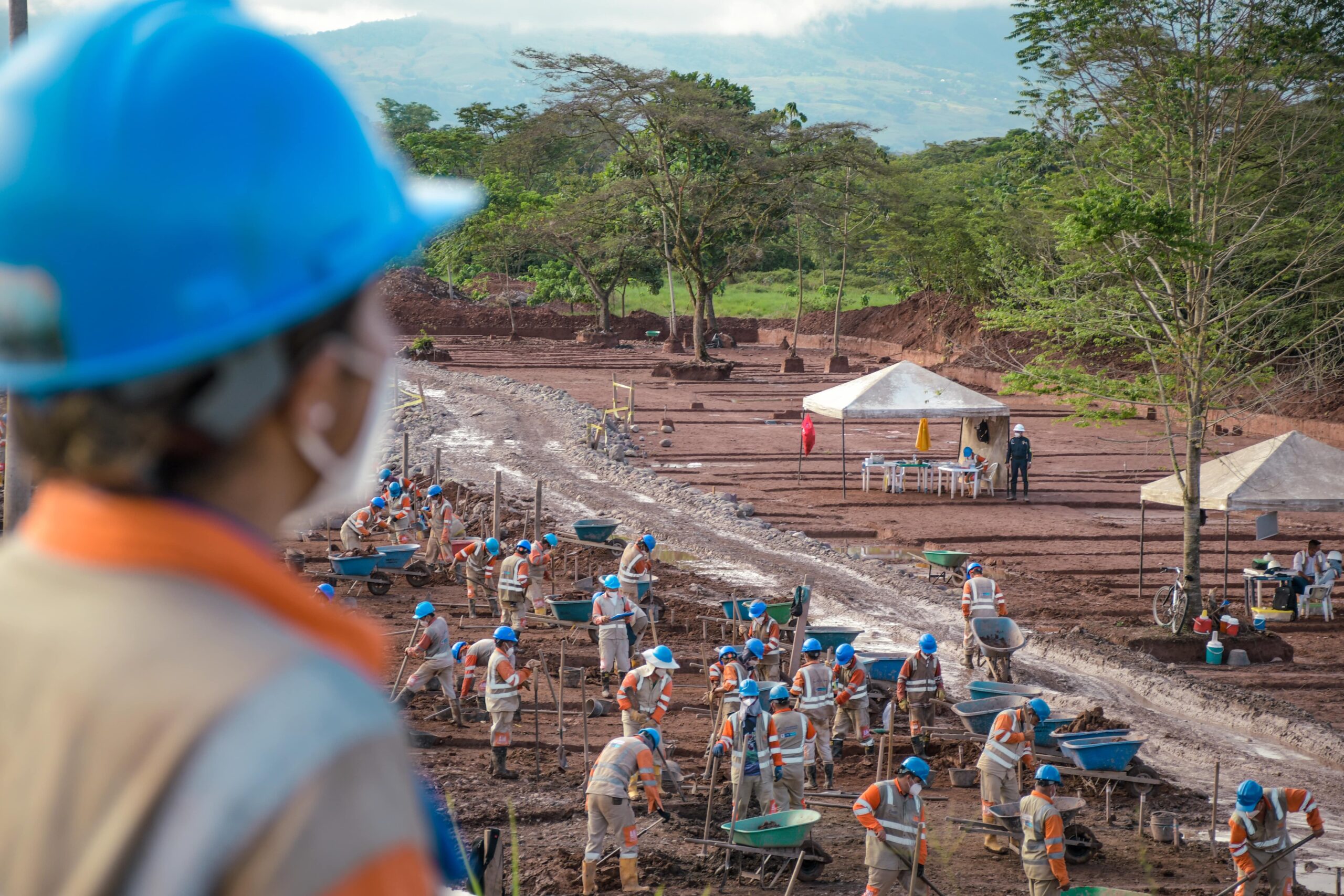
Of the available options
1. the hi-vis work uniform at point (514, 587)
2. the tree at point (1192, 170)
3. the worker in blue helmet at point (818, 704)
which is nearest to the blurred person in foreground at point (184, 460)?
the worker in blue helmet at point (818, 704)

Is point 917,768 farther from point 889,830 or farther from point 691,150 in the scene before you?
point 691,150

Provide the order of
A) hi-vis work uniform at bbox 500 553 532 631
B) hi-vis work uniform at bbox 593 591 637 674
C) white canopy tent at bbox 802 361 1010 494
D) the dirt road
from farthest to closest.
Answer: white canopy tent at bbox 802 361 1010 494, hi-vis work uniform at bbox 500 553 532 631, hi-vis work uniform at bbox 593 591 637 674, the dirt road

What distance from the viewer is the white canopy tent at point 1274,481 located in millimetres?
19594

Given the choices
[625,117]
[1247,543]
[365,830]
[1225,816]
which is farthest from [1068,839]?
[625,117]

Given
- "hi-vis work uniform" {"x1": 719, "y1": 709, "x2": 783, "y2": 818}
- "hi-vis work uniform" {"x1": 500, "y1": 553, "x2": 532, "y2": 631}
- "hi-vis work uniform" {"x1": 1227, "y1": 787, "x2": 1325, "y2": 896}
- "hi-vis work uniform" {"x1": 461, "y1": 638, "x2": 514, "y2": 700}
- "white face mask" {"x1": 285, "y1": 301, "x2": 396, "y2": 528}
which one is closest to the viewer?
"white face mask" {"x1": 285, "y1": 301, "x2": 396, "y2": 528}

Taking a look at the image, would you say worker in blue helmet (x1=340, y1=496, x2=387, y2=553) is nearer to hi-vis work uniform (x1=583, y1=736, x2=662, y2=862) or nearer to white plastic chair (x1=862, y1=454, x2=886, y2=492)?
white plastic chair (x1=862, y1=454, x2=886, y2=492)

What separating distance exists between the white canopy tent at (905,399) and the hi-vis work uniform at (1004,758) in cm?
1508

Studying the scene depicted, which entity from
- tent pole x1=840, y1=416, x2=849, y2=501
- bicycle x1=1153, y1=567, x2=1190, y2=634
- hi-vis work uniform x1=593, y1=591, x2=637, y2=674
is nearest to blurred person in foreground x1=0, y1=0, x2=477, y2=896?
hi-vis work uniform x1=593, y1=591, x2=637, y2=674

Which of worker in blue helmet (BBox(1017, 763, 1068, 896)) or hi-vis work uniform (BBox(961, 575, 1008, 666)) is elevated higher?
hi-vis work uniform (BBox(961, 575, 1008, 666))

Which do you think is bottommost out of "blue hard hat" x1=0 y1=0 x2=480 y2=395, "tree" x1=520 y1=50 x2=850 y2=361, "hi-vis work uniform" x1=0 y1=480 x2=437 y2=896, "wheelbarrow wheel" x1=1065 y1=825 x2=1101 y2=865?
"wheelbarrow wheel" x1=1065 y1=825 x2=1101 y2=865

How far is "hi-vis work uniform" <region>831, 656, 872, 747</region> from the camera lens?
15.8m

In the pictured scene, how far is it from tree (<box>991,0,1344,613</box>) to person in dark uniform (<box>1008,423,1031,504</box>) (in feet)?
34.8

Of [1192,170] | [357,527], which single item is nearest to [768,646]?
[1192,170]

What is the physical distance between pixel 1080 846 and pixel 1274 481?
917cm
